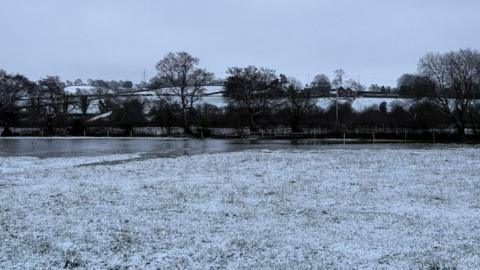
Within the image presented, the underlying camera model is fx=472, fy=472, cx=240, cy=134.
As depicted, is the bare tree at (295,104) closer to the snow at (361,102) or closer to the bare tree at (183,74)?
the bare tree at (183,74)

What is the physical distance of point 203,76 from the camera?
64.1 m

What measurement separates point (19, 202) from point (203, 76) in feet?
182

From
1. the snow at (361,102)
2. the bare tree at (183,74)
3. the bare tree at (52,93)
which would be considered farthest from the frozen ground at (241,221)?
the snow at (361,102)

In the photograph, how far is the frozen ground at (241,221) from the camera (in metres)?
5.85

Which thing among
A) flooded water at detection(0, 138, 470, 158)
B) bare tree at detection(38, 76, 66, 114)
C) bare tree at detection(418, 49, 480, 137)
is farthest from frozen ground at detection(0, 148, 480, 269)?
bare tree at detection(38, 76, 66, 114)

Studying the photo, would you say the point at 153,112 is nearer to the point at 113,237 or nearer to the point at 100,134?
the point at 100,134

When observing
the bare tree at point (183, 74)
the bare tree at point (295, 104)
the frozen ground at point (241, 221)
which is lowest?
the frozen ground at point (241, 221)

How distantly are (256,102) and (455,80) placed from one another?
1005 inches

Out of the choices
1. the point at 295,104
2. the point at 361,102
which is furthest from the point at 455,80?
the point at 361,102

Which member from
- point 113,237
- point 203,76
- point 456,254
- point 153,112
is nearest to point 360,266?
point 456,254

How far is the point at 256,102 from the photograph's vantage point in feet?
217

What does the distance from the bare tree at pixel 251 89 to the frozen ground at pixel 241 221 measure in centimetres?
5145

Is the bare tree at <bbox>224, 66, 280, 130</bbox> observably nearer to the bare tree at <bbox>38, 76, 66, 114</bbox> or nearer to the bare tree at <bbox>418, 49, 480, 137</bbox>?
the bare tree at <bbox>418, 49, 480, 137</bbox>

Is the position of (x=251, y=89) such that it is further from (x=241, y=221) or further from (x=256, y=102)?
(x=241, y=221)
